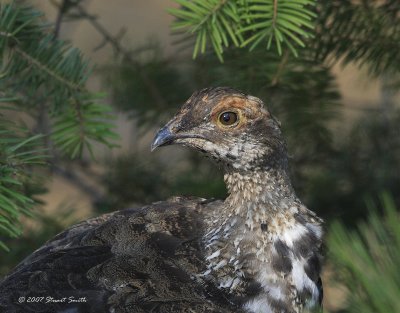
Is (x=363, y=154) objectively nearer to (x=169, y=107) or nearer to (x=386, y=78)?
(x=386, y=78)

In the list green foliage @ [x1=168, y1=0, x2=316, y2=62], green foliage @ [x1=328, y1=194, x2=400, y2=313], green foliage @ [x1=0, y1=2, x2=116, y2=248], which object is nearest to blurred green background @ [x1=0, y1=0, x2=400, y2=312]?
green foliage @ [x1=0, y1=2, x2=116, y2=248]

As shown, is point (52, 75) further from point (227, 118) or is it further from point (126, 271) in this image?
point (126, 271)

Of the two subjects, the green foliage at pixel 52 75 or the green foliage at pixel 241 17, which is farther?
the green foliage at pixel 52 75

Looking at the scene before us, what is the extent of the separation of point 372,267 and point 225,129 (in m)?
1.24

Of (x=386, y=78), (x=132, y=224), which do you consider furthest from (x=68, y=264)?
(x=386, y=78)

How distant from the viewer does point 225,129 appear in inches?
110

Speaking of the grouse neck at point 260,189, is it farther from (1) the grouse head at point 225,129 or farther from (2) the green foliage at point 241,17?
(2) the green foliage at point 241,17

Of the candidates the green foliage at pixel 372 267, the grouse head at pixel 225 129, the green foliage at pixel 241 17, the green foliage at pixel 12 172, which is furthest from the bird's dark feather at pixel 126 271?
the green foliage at pixel 372 267

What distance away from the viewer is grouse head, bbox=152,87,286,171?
279cm

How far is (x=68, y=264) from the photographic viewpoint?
9.09ft

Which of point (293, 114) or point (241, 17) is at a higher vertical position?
point (241, 17)

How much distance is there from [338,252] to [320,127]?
76.3 inches

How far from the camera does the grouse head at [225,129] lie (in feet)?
9.16

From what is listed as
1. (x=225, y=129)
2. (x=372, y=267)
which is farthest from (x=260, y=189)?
(x=372, y=267)
